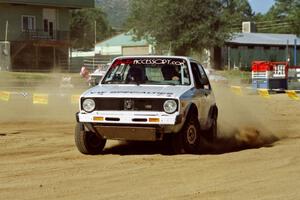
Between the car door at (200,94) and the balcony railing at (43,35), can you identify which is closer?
the car door at (200,94)

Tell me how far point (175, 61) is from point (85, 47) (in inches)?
3938

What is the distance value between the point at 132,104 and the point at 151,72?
1273 mm

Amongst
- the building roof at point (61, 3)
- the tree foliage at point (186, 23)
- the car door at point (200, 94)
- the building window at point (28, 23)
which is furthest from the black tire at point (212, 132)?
the tree foliage at point (186, 23)

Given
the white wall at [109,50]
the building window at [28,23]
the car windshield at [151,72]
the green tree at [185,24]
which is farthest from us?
the white wall at [109,50]

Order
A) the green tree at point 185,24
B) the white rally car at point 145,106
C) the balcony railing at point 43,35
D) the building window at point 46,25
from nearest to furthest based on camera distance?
1. the white rally car at point 145,106
2. the balcony railing at point 43,35
3. the building window at point 46,25
4. the green tree at point 185,24

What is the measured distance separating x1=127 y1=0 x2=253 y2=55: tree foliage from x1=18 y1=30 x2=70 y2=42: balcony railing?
24.1 ft

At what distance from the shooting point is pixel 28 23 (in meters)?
55.8

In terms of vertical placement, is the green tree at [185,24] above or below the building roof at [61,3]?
below

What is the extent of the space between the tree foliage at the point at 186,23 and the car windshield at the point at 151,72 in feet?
153

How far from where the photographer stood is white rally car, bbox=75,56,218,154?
33.2 feet

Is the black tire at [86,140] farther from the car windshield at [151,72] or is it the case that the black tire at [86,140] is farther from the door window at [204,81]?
the door window at [204,81]

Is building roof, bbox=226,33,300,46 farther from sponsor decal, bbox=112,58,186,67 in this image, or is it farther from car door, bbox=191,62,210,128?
sponsor decal, bbox=112,58,186,67

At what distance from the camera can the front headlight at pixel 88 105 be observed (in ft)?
34.0

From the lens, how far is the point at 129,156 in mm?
10305
